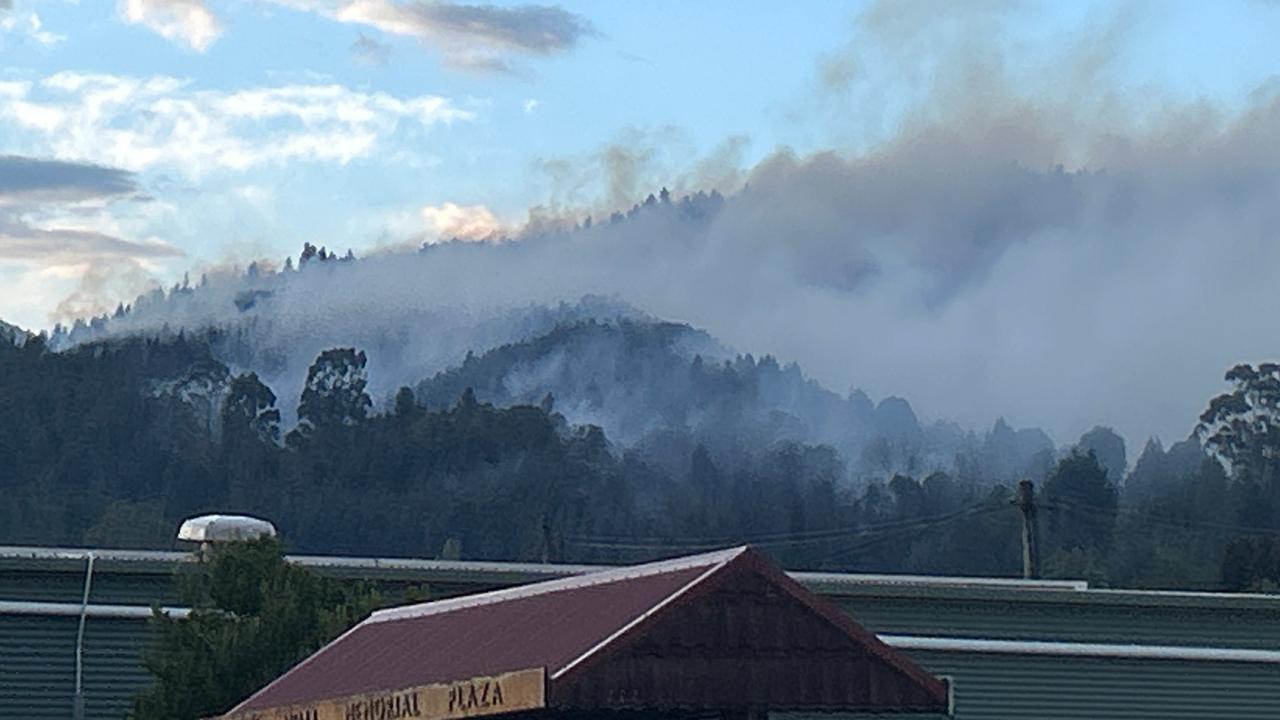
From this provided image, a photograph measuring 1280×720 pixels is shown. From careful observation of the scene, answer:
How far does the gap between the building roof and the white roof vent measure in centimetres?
1164

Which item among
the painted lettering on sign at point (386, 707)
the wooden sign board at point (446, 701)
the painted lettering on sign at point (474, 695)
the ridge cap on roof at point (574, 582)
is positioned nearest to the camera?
the wooden sign board at point (446, 701)

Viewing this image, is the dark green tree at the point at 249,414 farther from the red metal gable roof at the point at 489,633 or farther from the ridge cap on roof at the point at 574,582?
the red metal gable roof at the point at 489,633

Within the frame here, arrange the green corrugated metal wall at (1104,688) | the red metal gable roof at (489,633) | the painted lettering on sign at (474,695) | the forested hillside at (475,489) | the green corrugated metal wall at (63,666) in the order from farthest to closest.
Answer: the forested hillside at (475,489)
the green corrugated metal wall at (1104,688)
the green corrugated metal wall at (63,666)
the red metal gable roof at (489,633)
the painted lettering on sign at (474,695)

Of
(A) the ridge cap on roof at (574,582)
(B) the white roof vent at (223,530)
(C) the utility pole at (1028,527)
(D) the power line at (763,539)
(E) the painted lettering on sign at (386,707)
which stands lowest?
(E) the painted lettering on sign at (386,707)

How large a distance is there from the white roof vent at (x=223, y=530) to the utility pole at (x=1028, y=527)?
25.2 m

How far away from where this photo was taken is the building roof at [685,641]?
1761 cm

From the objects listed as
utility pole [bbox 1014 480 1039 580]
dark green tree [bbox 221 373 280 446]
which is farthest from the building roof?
dark green tree [bbox 221 373 280 446]

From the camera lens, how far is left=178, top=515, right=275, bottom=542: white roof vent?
1237 inches

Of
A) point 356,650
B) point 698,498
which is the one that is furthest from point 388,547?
point 356,650

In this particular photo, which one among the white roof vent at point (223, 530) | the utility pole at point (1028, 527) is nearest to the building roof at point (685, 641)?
the white roof vent at point (223, 530)

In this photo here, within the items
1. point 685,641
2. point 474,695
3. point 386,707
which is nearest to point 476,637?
point 386,707

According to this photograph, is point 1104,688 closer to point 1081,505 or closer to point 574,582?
point 574,582

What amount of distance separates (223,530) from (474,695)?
552 inches

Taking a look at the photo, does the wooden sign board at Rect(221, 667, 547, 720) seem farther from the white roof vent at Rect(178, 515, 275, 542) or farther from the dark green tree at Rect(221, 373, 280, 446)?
the dark green tree at Rect(221, 373, 280, 446)
